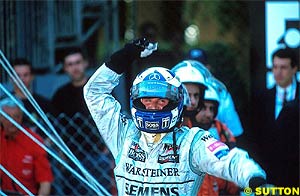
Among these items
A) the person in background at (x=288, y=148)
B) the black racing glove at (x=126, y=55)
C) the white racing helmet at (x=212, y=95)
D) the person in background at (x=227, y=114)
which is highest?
the black racing glove at (x=126, y=55)

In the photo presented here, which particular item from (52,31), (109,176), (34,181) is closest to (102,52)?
(52,31)

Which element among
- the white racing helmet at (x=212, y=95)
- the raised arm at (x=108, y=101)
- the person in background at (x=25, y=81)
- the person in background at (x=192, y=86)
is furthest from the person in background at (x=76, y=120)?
the raised arm at (x=108, y=101)

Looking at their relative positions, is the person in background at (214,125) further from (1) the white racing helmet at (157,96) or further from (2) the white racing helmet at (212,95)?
(1) the white racing helmet at (157,96)

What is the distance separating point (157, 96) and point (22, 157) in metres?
2.25

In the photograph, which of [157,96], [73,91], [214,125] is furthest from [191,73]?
[73,91]

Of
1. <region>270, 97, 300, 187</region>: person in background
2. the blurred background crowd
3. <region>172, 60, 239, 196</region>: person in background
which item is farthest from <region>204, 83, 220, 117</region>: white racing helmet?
<region>270, 97, 300, 187</region>: person in background

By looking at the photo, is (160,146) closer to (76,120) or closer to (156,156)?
(156,156)

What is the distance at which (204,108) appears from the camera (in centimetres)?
578

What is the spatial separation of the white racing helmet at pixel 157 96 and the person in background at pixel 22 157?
2.09 metres

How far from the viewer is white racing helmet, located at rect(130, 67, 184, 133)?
4242 mm

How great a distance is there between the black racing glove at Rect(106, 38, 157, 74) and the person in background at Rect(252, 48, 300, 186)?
239 centimetres

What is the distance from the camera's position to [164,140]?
14.1 ft

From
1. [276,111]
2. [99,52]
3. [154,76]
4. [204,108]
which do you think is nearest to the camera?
[154,76]

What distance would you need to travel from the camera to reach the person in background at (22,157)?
6.23 metres
